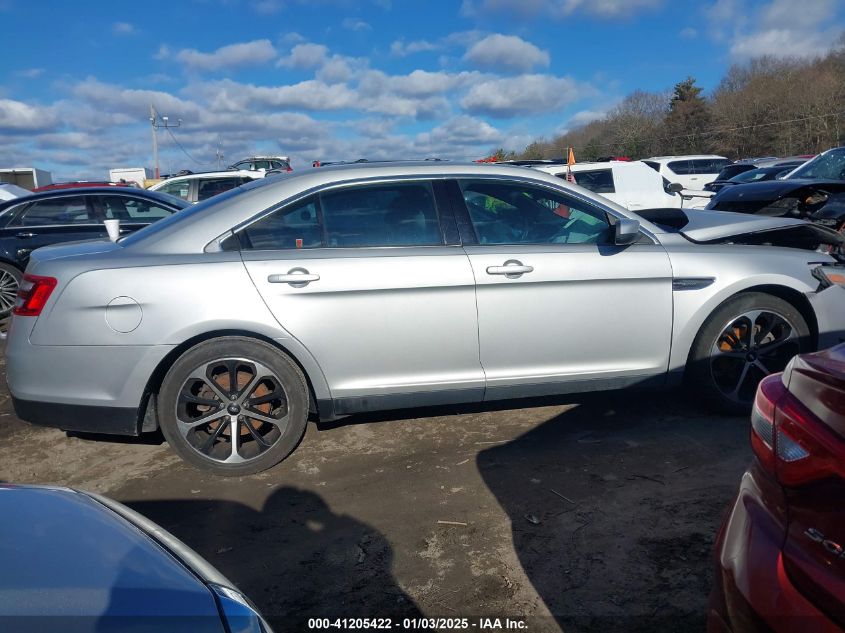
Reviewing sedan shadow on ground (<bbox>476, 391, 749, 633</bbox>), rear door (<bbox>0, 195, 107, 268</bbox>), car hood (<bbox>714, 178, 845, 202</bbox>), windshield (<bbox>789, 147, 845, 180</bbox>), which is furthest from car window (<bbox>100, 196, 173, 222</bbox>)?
windshield (<bbox>789, 147, 845, 180</bbox>)

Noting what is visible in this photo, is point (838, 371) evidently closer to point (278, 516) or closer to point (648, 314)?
point (648, 314)

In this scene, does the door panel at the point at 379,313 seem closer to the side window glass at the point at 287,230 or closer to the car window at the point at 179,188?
the side window glass at the point at 287,230

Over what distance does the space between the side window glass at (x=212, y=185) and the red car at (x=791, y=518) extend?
46.7ft

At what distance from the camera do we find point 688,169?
1969 centimetres

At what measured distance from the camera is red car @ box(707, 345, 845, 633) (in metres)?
1.45

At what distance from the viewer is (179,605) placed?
149cm

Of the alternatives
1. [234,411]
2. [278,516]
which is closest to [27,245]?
[234,411]

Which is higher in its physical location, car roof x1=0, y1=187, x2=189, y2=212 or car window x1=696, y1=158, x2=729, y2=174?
car window x1=696, y1=158, x2=729, y2=174

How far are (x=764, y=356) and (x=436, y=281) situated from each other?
2.15 meters

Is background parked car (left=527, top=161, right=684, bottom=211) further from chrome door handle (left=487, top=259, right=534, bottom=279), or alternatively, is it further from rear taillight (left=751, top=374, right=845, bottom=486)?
rear taillight (left=751, top=374, right=845, bottom=486)

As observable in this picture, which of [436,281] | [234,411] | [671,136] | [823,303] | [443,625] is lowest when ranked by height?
[443,625]

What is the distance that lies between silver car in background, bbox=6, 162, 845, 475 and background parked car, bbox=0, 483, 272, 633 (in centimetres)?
163

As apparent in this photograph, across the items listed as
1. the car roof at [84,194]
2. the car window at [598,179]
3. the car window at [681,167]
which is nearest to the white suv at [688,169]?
the car window at [681,167]

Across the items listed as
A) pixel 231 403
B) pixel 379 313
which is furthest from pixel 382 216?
pixel 231 403
